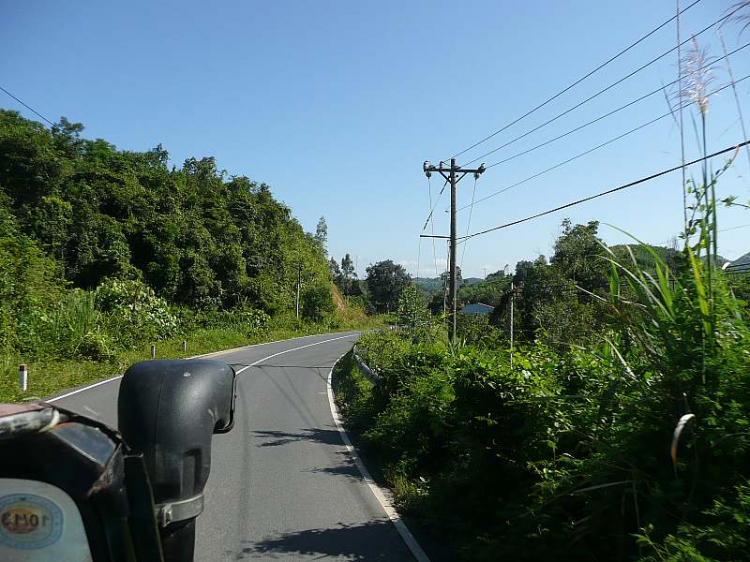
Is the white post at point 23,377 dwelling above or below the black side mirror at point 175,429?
below

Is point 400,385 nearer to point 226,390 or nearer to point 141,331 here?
point 226,390

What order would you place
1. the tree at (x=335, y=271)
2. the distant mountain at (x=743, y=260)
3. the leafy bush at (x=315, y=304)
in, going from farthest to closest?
the tree at (x=335, y=271) → the leafy bush at (x=315, y=304) → the distant mountain at (x=743, y=260)

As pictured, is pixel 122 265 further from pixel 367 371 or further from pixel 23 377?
pixel 367 371

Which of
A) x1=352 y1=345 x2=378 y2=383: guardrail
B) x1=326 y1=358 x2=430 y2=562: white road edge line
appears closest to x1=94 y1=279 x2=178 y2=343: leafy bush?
x1=352 y1=345 x2=378 y2=383: guardrail

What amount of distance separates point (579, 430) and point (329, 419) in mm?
9144

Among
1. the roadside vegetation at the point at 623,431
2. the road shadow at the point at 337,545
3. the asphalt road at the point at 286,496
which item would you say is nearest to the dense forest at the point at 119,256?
the asphalt road at the point at 286,496

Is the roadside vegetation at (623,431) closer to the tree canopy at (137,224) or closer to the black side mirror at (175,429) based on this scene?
the black side mirror at (175,429)

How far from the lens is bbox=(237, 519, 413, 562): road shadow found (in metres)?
5.44

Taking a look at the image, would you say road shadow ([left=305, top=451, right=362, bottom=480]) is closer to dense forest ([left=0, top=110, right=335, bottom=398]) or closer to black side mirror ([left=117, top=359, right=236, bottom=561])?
black side mirror ([left=117, top=359, right=236, bottom=561])

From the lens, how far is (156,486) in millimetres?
1873

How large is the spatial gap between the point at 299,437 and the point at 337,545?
528cm

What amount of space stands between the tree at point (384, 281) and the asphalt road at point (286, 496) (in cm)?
6959

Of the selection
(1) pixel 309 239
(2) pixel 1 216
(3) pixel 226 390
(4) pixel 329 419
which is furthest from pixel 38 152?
(1) pixel 309 239

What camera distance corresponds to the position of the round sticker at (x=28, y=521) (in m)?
1.27
